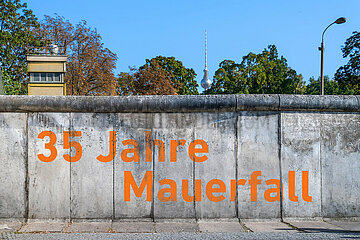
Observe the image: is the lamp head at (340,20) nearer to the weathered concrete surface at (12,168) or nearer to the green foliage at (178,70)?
the weathered concrete surface at (12,168)

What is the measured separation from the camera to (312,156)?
6.48m

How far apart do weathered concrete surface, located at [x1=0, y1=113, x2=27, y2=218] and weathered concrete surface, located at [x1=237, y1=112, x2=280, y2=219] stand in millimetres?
3743

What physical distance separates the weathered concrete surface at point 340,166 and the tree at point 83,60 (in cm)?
3014

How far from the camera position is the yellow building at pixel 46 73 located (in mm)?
32322

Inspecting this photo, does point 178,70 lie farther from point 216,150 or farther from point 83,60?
point 216,150

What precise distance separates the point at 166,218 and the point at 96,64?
30131 millimetres

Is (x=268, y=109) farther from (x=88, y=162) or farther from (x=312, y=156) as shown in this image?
(x=88, y=162)

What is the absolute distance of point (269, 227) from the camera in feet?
19.5

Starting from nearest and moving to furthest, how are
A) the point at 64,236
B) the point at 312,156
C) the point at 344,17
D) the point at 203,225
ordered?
the point at 64,236
the point at 203,225
the point at 312,156
the point at 344,17

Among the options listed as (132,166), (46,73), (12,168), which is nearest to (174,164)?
(132,166)

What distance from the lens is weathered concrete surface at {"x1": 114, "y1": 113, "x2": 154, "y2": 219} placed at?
6289 millimetres

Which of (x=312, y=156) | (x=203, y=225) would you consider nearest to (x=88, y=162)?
(x=203, y=225)

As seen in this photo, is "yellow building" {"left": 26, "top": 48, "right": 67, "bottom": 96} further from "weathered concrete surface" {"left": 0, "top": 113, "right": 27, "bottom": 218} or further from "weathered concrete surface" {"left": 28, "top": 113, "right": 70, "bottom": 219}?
"weathered concrete surface" {"left": 28, "top": 113, "right": 70, "bottom": 219}

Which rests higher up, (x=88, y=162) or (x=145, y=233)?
(x=88, y=162)
